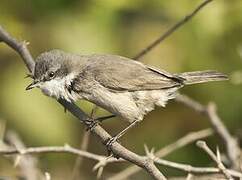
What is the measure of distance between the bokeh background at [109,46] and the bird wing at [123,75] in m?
0.88

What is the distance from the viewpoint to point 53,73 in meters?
4.99

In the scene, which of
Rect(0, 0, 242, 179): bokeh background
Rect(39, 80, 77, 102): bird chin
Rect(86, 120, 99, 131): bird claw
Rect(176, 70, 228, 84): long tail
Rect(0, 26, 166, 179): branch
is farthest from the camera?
Rect(0, 0, 242, 179): bokeh background

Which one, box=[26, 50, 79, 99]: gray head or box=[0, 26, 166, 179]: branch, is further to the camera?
box=[26, 50, 79, 99]: gray head

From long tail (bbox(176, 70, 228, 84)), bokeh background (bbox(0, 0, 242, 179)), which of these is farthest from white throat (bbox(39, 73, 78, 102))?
bokeh background (bbox(0, 0, 242, 179))

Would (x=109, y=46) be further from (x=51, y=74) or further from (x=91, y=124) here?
(x=91, y=124)

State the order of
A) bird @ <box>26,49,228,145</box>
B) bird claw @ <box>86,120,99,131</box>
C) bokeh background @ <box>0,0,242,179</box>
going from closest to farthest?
bird claw @ <box>86,120,99,131</box>, bird @ <box>26,49,228,145</box>, bokeh background @ <box>0,0,242,179</box>

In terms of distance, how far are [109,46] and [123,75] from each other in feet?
3.26

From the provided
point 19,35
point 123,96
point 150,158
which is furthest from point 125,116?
point 19,35

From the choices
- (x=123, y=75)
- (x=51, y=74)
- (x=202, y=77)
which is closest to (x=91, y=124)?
(x=51, y=74)

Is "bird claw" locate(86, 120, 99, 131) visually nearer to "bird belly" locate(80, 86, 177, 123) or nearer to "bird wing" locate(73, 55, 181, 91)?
"bird belly" locate(80, 86, 177, 123)

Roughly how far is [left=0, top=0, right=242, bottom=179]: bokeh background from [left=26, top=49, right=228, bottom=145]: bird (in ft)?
2.73

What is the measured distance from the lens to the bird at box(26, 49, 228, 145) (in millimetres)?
4941

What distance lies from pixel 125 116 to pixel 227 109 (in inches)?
61.3

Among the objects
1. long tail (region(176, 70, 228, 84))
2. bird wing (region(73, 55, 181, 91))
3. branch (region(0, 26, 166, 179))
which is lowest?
branch (region(0, 26, 166, 179))
